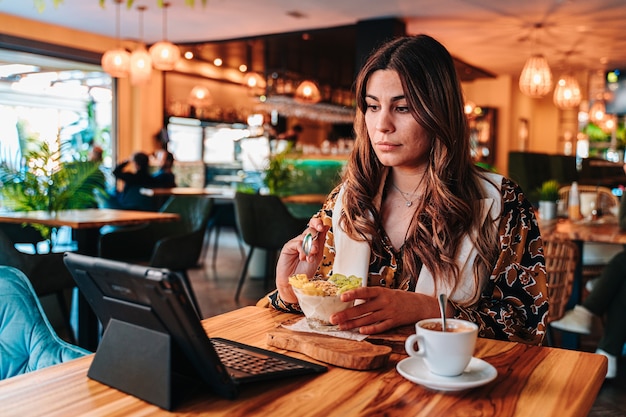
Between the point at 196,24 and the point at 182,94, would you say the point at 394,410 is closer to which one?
the point at 196,24

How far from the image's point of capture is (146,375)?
891 mm

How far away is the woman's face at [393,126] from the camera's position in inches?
55.6

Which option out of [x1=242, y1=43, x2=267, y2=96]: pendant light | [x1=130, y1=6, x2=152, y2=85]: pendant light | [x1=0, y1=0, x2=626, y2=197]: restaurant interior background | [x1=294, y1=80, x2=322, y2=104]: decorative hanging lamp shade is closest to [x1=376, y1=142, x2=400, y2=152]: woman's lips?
[x1=0, y1=0, x2=626, y2=197]: restaurant interior background

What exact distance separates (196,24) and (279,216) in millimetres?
4192

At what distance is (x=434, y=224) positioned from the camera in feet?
4.72

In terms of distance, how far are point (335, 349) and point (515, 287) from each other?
0.53 metres

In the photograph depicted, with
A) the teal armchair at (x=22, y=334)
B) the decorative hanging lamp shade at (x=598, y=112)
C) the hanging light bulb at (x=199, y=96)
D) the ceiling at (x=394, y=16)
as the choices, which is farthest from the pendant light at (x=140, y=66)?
the decorative hanging lamp shade at (x=598, y=112)

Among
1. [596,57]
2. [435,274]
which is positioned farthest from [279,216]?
[596,57]

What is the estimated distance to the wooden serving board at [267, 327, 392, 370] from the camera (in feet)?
3.33

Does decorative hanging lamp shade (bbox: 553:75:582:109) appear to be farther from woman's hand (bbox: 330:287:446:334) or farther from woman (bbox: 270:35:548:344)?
woman's hand (bbox: 330:287:446:334)

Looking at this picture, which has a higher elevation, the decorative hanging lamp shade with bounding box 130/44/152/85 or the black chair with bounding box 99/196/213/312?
the decorative hanging lamp shade with bounding box 130/44/152/85

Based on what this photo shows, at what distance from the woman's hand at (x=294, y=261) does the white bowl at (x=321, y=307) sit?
6.8 inches

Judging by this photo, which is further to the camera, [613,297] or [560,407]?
[613,297]

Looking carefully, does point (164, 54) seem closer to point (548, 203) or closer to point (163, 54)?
point (163, 54)
